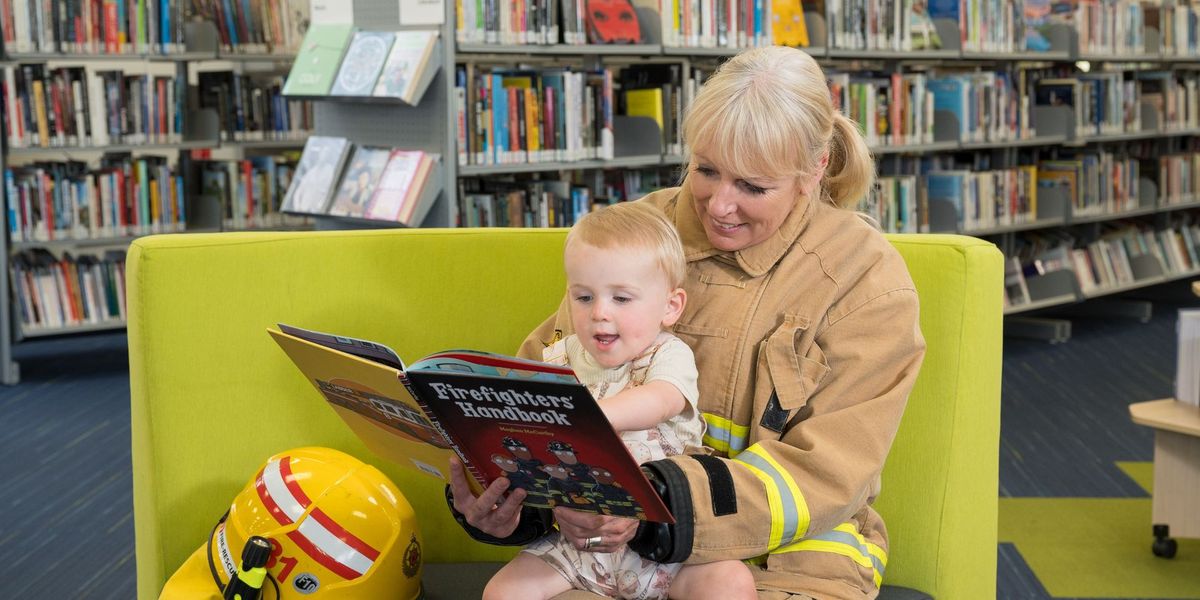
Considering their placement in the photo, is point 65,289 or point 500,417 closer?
point 500,417

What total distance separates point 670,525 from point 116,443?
3.19 metres

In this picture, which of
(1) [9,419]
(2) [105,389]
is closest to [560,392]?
(1) [9,419]

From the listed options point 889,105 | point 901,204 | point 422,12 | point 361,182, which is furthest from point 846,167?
point 901,204

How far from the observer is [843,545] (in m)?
1.59

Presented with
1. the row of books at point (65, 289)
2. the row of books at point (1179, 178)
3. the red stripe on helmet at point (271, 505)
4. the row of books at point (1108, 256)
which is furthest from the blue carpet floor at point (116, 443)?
the red stripe on helmet at point (271, 505)

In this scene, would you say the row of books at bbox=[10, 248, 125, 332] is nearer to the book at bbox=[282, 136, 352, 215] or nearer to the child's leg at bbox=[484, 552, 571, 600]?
the book at bbox=[282, 136, 352, 215]

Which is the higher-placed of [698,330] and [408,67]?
[408,67]

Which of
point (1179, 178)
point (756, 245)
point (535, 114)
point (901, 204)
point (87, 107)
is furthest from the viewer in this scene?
point (1179, 178)

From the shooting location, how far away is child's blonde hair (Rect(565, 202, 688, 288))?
1564 mm

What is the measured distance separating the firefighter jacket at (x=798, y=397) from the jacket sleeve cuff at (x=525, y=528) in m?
0.23

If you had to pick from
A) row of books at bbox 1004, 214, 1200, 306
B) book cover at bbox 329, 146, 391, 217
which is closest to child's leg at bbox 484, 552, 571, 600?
book cover at bbox 329, 146, 391, 217

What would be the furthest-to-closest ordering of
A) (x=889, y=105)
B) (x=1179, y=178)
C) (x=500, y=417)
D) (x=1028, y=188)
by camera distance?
(x=1179, y=178) < (x=1028, y=188) < (x=889, y=105) < (x=500, y=417)

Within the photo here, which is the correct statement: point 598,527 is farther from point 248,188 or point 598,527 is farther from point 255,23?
point 255,23

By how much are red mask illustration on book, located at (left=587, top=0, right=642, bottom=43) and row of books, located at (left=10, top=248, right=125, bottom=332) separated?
8.40 ft
